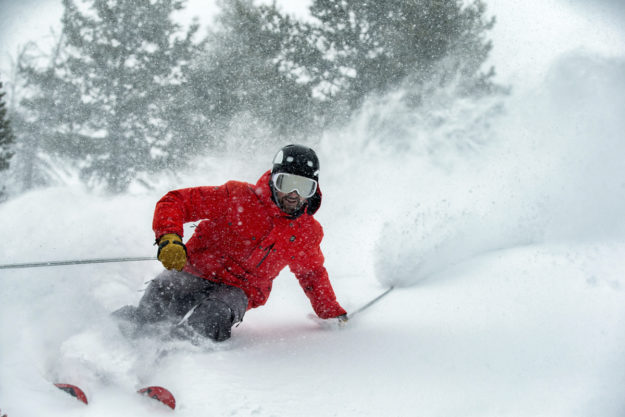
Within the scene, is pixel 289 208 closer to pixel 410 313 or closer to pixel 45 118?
pixel 410 313

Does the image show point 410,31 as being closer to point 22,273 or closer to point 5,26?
point 22,273

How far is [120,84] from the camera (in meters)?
11.2

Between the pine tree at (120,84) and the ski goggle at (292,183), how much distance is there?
9.31 meters

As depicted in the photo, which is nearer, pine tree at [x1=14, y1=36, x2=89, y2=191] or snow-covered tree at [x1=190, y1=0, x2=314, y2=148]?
snow-covered tree at [x1=190, y1=0, x2=314, y2=148]

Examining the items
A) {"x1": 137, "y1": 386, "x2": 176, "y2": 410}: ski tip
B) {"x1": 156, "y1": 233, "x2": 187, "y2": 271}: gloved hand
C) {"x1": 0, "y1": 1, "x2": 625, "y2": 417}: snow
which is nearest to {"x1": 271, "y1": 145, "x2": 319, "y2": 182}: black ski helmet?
{"x1": 156, "y1": 233, "x2": 187, "y2": 271}: gloved hand

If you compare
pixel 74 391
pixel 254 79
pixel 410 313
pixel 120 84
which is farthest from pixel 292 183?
pixel 120 84

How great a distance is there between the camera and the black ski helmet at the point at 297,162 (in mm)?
2467

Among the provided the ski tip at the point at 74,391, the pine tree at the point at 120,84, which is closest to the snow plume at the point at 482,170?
the ski tip at the point at 74,391

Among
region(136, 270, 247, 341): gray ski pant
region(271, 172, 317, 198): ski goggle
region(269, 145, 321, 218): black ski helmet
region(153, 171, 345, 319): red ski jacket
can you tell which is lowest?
region(136, 270, 247, 341): gray ski pant

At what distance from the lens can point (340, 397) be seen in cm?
177

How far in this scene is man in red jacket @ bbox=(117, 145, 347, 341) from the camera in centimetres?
237

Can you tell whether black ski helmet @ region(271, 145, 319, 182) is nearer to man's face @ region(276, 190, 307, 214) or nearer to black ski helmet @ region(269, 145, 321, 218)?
black ski helmet @ region(269, 145, 321, 218)

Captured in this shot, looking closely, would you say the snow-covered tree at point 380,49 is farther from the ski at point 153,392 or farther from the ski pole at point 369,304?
the ski at point 153,392

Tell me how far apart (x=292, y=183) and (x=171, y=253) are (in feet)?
2.66
